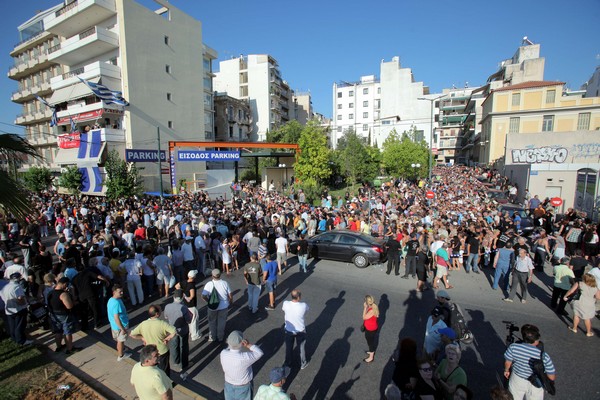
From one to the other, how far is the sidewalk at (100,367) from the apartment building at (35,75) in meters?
43.3

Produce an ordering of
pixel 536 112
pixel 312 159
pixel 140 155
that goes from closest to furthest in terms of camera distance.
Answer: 1. pixel 140 155
2. pixel 312 159
3. pixel 536 112

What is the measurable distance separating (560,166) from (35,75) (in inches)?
2358

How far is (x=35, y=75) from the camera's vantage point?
42.6 meters

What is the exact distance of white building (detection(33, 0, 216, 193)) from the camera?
2914cm

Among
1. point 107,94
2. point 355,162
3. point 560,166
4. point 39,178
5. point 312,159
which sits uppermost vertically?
point 107,94

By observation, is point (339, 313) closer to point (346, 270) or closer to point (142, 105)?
point (346, 270)

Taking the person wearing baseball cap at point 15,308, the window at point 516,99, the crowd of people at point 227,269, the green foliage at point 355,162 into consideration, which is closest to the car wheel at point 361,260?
the crowd of people at point 227,269

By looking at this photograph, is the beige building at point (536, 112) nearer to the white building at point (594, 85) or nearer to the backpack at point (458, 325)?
the white building at point (594, 85)

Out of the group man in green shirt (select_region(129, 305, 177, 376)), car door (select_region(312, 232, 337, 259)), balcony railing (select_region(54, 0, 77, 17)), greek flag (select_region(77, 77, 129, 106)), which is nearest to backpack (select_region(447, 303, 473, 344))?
man in green shirt (select_region(129, 305, 177, 376))

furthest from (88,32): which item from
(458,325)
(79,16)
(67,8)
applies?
(458,325)

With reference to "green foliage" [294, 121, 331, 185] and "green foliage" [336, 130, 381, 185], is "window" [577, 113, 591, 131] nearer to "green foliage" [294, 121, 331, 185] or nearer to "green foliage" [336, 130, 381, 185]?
"green foliage" [336, 130, 381, 185]

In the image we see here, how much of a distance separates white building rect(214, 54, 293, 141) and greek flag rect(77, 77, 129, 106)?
3384cm

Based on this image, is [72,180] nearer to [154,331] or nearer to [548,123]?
[154,331]

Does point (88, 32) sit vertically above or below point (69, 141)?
above
